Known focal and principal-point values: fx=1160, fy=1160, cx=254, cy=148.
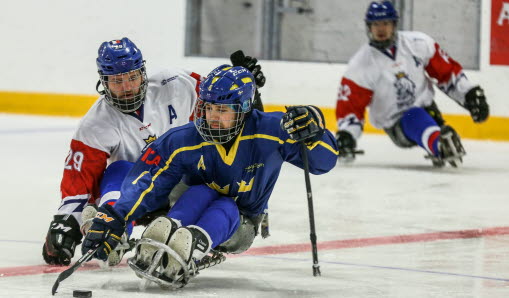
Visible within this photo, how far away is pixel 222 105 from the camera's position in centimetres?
382

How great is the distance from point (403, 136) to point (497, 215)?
96.0 inches

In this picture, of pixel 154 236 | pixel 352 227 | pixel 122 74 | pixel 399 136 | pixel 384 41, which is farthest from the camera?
pixel 399 136

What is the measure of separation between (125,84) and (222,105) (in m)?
0.89

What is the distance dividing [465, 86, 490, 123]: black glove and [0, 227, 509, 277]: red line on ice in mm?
2696

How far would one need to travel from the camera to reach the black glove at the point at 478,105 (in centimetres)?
805

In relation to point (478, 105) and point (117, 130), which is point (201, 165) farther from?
point (478, 105)

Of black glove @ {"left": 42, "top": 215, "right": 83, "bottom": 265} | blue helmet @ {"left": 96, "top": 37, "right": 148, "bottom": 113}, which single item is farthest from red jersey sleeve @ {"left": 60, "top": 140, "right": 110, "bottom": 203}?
blue helmet @ {"left": 96, "top": 37, "right": 148, "bottom": 113}

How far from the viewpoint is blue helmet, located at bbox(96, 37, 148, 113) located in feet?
14.8

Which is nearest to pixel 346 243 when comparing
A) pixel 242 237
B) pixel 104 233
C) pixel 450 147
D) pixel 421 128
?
pixel 242 237

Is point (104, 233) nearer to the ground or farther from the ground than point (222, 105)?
nearer to the ground

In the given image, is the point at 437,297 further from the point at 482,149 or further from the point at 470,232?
the point at 482,149

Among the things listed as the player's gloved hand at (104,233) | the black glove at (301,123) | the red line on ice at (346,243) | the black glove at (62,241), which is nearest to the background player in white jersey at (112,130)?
the black glove at (62,241)

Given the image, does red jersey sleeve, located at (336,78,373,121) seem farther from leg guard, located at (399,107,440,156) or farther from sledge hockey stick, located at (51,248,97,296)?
sledge hockey stick, located at (51,248,97,296)

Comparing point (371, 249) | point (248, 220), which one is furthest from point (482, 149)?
point (248, 220)
